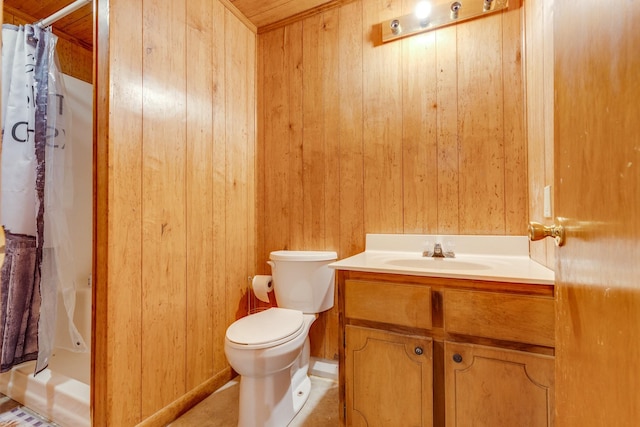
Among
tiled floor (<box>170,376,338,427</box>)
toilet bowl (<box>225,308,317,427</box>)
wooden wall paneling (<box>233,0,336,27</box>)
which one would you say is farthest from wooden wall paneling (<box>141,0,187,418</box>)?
wooden wall paneling (<box>233,0,336,27</box>)

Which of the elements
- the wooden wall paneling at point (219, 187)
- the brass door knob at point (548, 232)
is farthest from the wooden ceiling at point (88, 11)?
the brass door knob at point (548, 232)

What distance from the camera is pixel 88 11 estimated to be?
5.97 ft

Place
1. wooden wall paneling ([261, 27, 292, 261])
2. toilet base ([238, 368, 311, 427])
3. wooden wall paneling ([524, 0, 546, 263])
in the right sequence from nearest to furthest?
wooden wall paneling ([524, 0, 546, 263])
toilet base ([238, 368, 311, 427])
wooden wall paneling ([261, 27, 292, 261])

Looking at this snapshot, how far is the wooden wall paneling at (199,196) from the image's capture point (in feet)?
5.27

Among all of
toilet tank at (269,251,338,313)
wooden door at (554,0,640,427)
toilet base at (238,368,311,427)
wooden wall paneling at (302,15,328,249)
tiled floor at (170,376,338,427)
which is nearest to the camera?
wooden door at (554,0,640,427)

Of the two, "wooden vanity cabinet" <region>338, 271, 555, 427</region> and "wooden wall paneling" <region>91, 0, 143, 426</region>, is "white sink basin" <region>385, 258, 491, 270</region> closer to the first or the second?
"wooden vanity cabinet" <region>338, 271, 555, 427</region>

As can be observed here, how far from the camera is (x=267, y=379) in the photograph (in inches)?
53.6

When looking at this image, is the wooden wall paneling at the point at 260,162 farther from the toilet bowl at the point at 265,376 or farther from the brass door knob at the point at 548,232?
the brass door knob at the point at 548,232

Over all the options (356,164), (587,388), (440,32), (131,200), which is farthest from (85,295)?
(440,32)

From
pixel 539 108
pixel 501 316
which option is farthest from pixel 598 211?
pixel 539 108

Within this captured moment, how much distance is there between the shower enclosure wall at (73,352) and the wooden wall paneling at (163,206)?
0.33 meters

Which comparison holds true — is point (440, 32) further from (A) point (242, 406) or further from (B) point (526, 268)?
(A) point (242, 406)

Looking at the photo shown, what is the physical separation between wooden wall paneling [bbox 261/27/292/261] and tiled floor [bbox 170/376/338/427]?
0.86 m

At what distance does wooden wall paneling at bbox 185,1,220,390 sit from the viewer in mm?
1605
